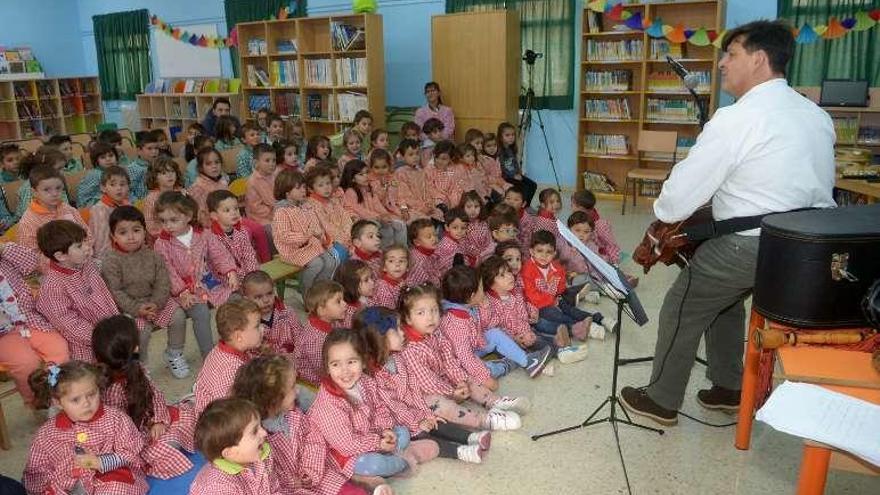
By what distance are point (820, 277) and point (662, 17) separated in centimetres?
527

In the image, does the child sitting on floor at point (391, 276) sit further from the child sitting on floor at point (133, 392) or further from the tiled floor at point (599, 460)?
the child sitting on floor at point (133, 392)

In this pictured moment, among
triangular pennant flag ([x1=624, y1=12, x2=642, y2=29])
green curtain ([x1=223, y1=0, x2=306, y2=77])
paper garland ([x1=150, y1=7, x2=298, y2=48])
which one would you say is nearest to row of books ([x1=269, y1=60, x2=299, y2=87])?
green curtain ([x1=223, y1=0, x2=306, y2=77])

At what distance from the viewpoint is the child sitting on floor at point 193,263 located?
3.38 meters

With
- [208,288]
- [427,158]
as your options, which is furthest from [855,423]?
[427,158]

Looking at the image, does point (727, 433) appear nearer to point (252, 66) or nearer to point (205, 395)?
point (205, 395)

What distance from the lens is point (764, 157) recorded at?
215 centimetres

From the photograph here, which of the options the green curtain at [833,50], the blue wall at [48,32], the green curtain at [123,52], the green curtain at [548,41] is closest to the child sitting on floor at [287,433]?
the green curtain at [833,50]

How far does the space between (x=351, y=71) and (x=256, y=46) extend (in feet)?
5.11

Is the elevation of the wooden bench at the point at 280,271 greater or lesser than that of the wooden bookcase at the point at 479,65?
lesser

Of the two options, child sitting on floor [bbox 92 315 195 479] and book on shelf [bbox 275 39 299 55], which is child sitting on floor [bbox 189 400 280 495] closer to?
child sitting on floor [bbox 92 315 195 479]

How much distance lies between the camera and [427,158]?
627 centimetres

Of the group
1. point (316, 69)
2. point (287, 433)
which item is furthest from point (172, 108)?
point (287, 433)

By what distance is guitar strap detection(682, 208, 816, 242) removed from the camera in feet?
7.34

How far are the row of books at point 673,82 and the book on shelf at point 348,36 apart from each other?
3108mm
